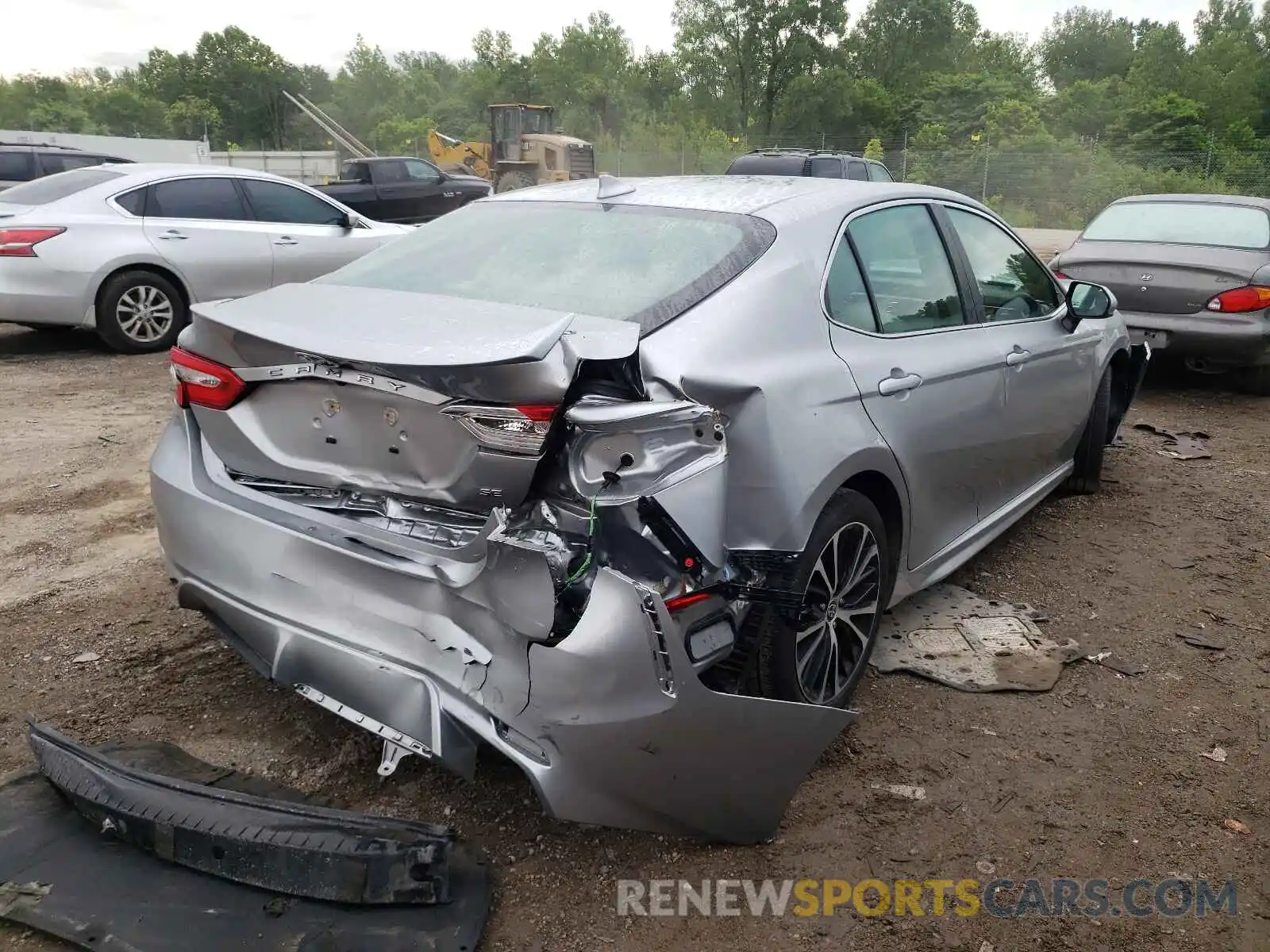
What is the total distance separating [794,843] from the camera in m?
2.54

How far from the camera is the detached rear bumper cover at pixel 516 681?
2076mm

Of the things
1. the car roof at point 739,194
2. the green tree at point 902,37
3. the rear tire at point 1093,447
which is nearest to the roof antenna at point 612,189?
the car roof at point 739,194

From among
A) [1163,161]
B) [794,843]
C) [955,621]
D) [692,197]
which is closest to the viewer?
[794,843]

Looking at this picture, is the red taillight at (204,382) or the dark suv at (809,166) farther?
the dark suv at (809,166)

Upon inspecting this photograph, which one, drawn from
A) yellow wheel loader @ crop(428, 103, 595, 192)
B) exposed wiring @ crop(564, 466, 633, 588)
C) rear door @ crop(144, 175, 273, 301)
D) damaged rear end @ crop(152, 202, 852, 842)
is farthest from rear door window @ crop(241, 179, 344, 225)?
yellow wheel loader @ crop(428, 103, 595, 192)

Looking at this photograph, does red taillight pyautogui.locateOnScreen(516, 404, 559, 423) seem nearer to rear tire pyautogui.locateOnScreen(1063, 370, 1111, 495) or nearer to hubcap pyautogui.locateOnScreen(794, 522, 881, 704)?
hubcap pyautogui.locateOnScreen(794, 522, 881, 704)

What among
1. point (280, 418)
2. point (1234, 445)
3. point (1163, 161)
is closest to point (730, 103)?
point (1163, 161)

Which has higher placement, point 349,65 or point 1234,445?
point 349,65

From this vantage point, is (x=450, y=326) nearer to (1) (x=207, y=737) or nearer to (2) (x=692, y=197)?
(2) (x=692, y=197)

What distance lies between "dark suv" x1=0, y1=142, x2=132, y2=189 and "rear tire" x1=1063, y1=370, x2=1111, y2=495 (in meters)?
11.9

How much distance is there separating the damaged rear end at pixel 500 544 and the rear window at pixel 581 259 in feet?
0.09

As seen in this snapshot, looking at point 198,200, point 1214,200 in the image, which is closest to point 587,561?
point 198,200

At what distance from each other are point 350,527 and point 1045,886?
1.92 meters

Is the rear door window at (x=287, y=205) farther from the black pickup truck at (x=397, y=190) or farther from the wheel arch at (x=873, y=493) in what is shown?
the wheel arch at (x=873, y=493)
